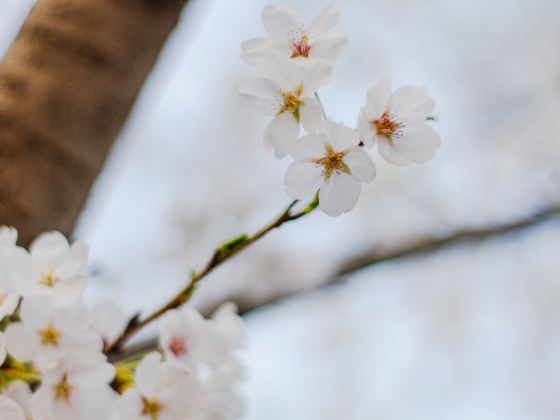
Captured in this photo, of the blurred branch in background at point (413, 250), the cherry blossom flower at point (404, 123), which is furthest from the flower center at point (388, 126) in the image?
the blurred branch in background at point (413, 250)

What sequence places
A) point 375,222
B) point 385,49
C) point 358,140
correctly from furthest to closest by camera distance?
1. point 385,49
2. point 375,222
3. point 358,140

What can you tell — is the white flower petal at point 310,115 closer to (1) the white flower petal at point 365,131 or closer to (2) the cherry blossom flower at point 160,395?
(1) the white flower petal at point 365,131

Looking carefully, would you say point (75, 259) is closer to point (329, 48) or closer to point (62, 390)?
point (62, 390)

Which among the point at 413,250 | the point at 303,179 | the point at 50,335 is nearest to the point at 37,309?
the point at 50,335

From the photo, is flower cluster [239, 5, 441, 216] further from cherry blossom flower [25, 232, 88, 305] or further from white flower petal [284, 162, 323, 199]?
cherry blossom flower [25, 232, 88, 305]

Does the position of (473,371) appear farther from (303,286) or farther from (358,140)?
(358,140)

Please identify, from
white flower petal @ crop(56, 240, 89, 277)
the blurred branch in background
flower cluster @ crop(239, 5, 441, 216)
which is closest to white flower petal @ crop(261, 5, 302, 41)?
flower cluster @ crop(239, 5, 441, 216)

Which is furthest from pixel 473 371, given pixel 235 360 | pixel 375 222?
pixel 235 360
